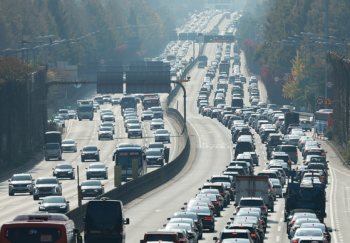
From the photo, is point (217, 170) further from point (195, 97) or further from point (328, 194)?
point (195, 97)

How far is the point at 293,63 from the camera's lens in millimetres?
150625

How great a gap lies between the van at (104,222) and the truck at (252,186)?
16.8 metres

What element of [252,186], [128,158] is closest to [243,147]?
[128,158]

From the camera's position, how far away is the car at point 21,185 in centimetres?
5491

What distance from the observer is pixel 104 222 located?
92.7 feet

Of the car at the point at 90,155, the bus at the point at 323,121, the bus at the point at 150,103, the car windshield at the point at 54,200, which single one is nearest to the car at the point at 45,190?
the car windshield at the point at 54,200

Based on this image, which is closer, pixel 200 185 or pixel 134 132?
pixel 200 185

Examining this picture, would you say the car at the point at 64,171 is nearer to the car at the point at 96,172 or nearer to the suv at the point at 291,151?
the car at the point at 96,172

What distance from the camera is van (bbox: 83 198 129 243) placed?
28.1 m

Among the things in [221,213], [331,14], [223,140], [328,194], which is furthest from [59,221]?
→ [331,14]

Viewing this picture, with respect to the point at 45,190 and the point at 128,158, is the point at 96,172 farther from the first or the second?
the point at 45,190

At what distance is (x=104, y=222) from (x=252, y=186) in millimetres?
17532

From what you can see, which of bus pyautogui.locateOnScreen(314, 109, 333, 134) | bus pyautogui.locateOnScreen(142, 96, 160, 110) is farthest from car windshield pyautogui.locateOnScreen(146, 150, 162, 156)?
bus pyautogui.locateOnScreen(142, 96, 160, 110)

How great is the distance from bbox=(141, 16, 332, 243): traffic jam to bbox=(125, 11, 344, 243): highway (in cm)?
49
